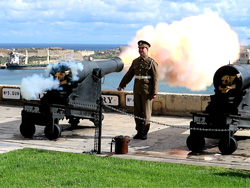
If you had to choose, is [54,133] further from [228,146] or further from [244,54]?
[244,54]

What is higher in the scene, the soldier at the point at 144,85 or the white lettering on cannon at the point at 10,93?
the soldier at the point at 144,85

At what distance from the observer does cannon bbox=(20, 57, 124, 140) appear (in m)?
11.5

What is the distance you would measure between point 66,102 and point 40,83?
68 centimetres

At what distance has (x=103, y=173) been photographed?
7.69 metres

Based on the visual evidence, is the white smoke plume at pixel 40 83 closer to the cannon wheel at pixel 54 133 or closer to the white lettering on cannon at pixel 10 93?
the cannon wheel at pixel 54 133

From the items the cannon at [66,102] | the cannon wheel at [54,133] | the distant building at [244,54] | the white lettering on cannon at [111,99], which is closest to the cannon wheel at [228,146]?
the cannon at [66,102]

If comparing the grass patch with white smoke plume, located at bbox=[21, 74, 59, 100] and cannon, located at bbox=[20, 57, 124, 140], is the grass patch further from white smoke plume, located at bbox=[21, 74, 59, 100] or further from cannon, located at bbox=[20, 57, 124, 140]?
white smoke plume, located at bbox=[21, 74, 59, 100]

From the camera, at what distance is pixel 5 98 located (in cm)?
1761

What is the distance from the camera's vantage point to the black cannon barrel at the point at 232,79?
33.3ft

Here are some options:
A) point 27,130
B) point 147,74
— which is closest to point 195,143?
point 147,74

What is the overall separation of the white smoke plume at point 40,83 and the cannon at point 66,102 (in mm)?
68

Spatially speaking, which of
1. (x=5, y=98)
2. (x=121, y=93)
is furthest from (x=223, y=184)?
(x=5, y=98)

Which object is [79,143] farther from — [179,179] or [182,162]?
[179,179]

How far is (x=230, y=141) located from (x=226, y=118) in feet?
1.46
